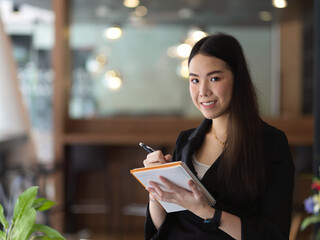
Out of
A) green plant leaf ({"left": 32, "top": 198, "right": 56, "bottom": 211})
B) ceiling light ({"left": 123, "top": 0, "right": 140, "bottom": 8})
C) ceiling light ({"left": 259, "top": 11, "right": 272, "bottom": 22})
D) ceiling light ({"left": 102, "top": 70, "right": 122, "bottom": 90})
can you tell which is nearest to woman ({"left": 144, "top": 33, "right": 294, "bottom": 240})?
green plant leaf ({"left": 32, "top": 198, "right": 56, "bottom": 211})

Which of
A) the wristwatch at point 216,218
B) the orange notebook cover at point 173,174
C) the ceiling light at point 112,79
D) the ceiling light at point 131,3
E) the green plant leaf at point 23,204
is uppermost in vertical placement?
the ceiling light at point 131,3

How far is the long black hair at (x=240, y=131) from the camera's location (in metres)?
1.33

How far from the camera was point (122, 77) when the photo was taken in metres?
8.09

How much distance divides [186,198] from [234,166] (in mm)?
155

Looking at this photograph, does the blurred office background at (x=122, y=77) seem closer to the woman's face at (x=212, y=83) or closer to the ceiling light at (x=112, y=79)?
the ceiling light at (x=112, y=79)

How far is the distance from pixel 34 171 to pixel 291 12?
4893mm

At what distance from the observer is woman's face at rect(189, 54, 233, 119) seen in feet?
4.39

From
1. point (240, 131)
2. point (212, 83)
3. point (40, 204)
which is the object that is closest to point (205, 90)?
point (212, 83)

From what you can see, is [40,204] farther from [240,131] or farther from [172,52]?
[172,52]

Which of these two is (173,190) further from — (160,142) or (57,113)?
(57,113)

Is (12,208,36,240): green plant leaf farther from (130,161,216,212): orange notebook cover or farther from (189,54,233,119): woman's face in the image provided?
(189,54,233,119): woman's face

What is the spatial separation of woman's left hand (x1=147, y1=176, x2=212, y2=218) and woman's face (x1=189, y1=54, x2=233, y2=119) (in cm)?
22

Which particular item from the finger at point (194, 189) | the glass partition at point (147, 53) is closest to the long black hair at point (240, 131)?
the finger at point (194, 189)

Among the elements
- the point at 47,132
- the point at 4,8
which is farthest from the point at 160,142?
the point at 4,8
